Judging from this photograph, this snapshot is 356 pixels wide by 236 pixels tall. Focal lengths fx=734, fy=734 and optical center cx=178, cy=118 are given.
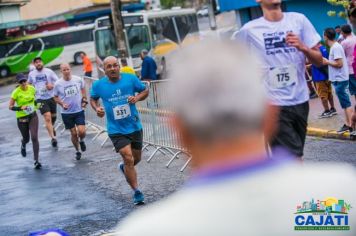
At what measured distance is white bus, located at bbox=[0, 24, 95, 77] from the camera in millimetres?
50438

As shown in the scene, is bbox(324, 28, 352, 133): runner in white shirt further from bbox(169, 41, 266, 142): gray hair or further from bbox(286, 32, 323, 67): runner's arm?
bbox(169, 41, 266, 142): gray hair

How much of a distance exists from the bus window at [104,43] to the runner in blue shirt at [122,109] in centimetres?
2224

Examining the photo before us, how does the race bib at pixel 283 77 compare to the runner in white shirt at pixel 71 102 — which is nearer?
the race bib at pixel 283 77

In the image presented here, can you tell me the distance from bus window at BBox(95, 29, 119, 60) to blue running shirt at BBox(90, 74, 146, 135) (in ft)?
72.9

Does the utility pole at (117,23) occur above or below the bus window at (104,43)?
above

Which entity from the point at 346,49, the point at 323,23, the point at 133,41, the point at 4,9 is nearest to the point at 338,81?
the point at 346,49

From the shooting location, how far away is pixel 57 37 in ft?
172

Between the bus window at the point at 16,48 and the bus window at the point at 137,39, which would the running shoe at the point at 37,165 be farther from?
the bus window at the point at 16,48

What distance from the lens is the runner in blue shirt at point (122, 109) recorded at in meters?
8.84

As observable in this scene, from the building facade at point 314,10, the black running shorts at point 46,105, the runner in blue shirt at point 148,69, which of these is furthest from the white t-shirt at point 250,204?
the building facade at point 314,10

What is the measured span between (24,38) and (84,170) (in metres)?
40.4

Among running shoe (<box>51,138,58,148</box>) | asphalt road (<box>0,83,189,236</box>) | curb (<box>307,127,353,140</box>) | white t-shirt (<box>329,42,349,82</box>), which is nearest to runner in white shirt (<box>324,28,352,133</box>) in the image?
white t-shirt (<box>329,42,349,82</box>)

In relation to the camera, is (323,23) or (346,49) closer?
(346,49)

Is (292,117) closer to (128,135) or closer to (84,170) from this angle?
(128,135)
